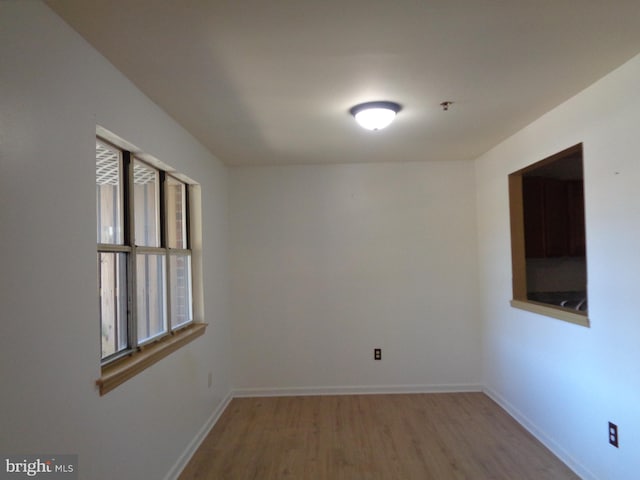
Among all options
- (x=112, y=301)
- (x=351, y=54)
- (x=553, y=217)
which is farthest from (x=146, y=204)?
(x=553, y=217)

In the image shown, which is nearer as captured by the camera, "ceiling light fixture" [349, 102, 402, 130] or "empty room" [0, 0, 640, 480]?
"empty room" [0, 0, 640, 480]

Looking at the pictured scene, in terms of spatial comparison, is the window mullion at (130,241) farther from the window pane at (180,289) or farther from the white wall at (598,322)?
the white wall at (598,322)

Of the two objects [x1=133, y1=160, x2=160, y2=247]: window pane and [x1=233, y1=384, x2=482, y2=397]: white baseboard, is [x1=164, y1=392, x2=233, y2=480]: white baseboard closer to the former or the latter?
[x1=233, y1=384, x2=482, y2=397]: white baseboard

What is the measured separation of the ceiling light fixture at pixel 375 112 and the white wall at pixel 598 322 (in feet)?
3.75

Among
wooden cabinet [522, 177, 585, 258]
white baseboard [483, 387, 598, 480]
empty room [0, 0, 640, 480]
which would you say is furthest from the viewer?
wooden cabinet [522, 177, 585, 258]

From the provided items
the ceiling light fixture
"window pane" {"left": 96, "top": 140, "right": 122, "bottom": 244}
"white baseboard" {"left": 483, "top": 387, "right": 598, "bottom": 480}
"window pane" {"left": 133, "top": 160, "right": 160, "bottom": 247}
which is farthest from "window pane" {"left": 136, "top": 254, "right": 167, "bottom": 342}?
"white baseboard" {"left": 483, "top": 387, "right": 598, "bottom": 480}

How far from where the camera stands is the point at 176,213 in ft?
10.3

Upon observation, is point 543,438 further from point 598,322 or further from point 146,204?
point 146,204

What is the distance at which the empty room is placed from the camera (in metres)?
1.52

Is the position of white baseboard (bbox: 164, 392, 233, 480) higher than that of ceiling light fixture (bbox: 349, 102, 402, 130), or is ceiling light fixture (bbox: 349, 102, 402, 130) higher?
ceiling light fixture (bbox: 349, 102, 402, 130)

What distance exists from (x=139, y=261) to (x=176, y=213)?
0.83 m

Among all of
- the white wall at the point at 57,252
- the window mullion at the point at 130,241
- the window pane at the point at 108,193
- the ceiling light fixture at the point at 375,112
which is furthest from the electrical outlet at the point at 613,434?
the window pane at the point at 108,193

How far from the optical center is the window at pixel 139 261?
2047 millimetres

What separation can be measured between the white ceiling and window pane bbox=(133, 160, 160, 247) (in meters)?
0.43
